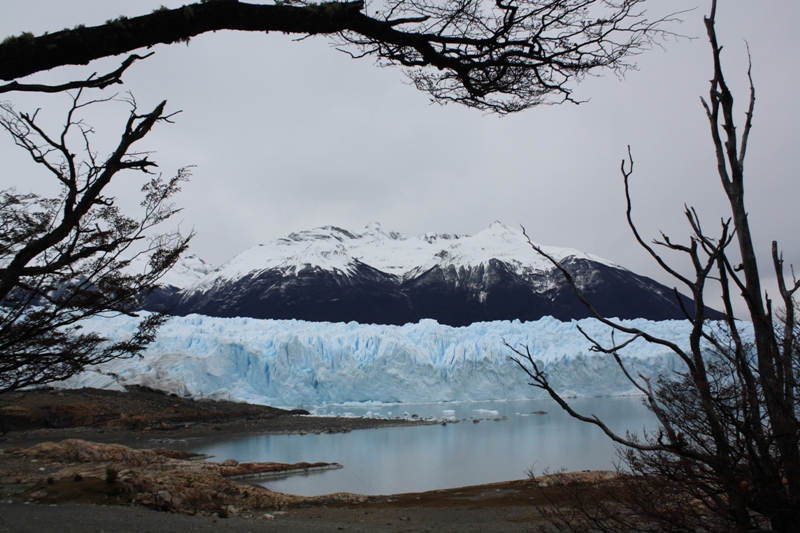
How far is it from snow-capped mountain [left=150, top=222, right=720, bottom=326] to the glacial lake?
6592 centimetres

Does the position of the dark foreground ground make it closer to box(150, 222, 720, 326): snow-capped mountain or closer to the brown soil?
the brown soil

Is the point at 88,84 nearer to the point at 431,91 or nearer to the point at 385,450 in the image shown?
the point at 431,91

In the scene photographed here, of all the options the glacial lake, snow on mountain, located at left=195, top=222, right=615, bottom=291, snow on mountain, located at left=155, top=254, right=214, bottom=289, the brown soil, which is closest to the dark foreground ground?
the brown soil

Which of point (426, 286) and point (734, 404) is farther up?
point (426, 286)

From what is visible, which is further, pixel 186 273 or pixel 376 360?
pixel 186 273

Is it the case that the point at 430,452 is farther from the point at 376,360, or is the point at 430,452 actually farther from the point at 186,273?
the point at 186,273

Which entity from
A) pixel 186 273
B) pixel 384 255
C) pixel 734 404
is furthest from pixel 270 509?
pixel 186 273

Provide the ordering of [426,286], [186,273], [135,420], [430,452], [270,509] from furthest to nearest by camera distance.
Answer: [186,273] < [426,286] < [135,420] < [430,452] < [270,509]

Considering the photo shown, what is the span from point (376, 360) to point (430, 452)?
2074 centimetres

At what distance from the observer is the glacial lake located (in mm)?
17156

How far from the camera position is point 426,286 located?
118 m

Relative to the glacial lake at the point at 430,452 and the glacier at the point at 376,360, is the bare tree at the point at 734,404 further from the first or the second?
the glacier at the point at 376,360

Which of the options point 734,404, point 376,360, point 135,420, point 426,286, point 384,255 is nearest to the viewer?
point 734,404

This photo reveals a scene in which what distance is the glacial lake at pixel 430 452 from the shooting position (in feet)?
56.3
